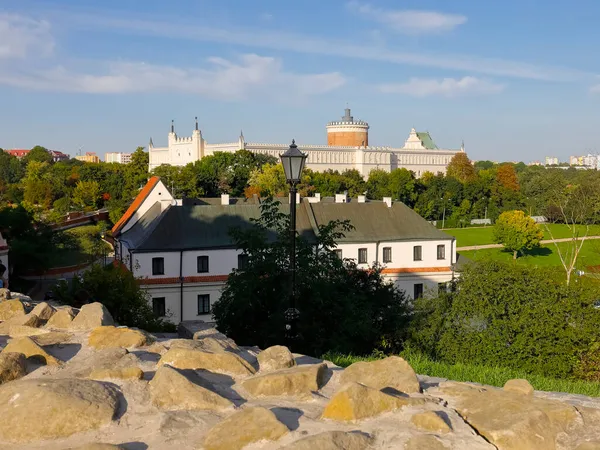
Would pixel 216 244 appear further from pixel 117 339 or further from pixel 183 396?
pixel 183 396

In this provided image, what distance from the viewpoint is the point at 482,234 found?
80500 mm

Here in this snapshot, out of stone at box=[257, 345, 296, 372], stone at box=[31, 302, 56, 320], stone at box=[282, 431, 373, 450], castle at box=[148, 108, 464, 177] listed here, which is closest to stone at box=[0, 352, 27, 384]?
stone at box=[257, 345, 296, 372]

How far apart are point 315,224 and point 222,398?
3238 centimetres

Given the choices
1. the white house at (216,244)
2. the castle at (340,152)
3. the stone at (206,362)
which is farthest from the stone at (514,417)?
the castle at (340,152)

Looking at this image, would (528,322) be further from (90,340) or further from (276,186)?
(276,186)

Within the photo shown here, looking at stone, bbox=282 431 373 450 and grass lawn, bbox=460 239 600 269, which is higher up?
stone, bbox=282 431 373 450

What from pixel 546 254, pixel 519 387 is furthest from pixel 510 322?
pixel 546 254

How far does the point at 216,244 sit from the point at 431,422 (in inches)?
1154

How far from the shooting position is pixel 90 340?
6594 millimetres

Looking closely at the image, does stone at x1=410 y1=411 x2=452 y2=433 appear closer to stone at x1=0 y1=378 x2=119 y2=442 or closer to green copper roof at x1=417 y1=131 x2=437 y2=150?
stone at x1=0 y1=378 x2=119 y2=442

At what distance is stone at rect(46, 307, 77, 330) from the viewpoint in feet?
24.2

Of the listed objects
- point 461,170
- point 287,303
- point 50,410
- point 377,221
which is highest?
point 461,170

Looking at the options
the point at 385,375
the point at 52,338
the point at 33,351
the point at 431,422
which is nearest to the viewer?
the point at 431,422

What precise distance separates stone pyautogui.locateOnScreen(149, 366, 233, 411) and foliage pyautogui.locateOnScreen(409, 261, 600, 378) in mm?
10650
